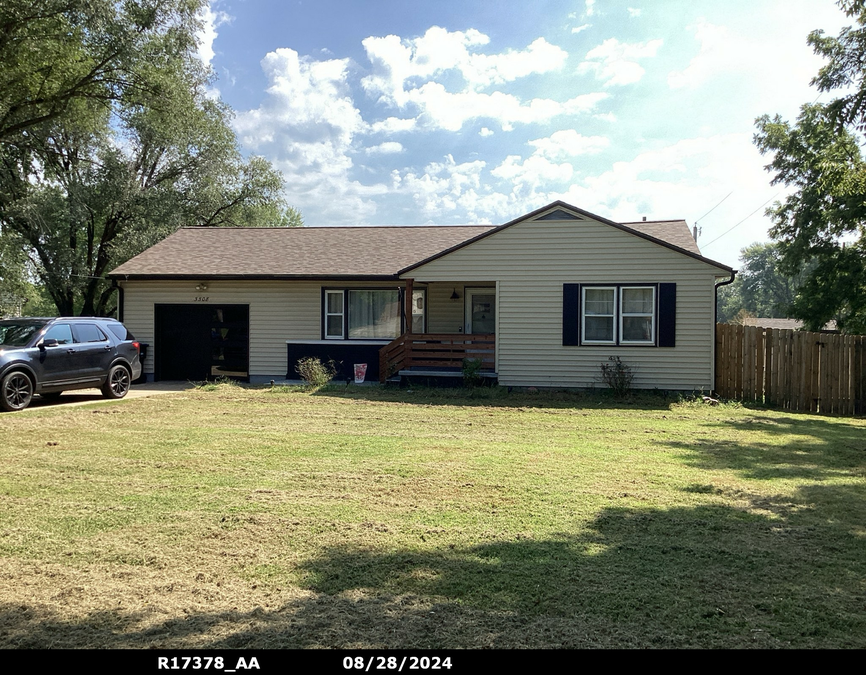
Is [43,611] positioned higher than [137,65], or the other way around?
[137,65]

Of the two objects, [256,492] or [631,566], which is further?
[256,492]

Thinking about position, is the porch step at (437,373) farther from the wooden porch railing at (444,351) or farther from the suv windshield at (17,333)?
the suv windshield at (17,333)

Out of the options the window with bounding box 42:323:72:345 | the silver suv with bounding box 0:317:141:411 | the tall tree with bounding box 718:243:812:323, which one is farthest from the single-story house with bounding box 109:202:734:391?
the tall tree with bounding box 718:243:812:323

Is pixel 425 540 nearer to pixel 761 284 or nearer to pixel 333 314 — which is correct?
pixel 333 314

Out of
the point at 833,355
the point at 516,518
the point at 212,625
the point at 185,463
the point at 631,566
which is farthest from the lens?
the point at 833,355

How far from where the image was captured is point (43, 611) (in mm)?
3287

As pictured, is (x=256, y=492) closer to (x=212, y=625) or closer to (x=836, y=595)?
(x=212, y=625)

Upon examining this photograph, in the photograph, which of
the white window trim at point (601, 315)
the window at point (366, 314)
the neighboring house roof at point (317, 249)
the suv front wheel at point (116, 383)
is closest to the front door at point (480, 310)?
the neighboring house roof at point (317, 249)

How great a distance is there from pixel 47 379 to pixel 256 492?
8.26m

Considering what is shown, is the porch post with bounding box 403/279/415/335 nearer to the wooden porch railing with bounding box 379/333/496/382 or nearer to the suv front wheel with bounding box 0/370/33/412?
the wooden porch railing with bounding box 379/333/496/382

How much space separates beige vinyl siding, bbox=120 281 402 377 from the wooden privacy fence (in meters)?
9.74

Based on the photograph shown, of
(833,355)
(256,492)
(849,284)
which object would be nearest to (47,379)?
(256,492)

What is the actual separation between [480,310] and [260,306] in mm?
6194

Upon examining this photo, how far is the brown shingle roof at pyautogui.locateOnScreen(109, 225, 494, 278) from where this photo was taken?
54.7 feet
